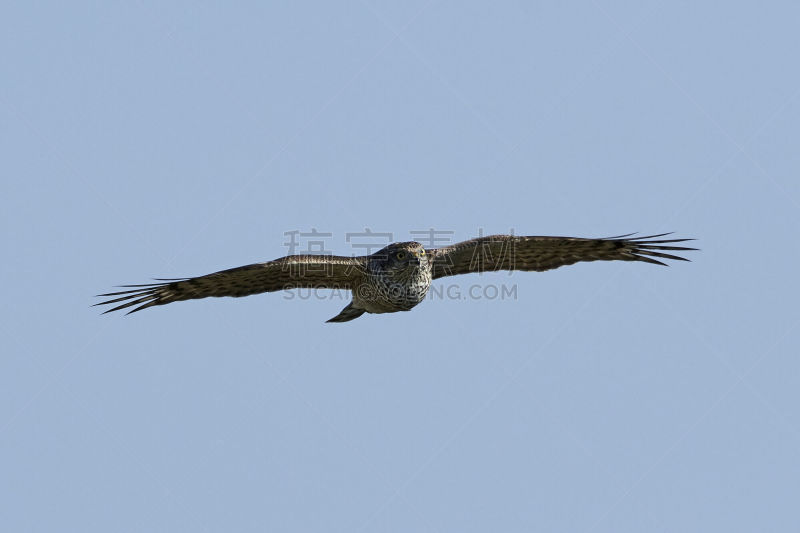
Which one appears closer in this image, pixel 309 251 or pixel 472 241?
pixel 472 241

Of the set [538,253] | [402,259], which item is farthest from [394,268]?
[538,253]

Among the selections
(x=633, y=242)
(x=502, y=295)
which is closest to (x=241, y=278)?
(x=502, y=295)

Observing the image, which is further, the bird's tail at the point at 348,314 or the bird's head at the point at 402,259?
the bird's tail at the point at 348,314

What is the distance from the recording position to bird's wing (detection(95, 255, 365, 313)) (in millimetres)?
16344

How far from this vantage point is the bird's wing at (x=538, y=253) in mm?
17234

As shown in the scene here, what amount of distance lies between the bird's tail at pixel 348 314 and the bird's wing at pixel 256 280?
64 centimetres

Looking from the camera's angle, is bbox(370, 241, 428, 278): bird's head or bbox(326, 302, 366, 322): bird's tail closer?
bbox(370, 241, 428, 278): bird's head

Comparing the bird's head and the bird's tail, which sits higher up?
the bird's head

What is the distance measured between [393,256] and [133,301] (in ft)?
13.6

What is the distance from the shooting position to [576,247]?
1762cm

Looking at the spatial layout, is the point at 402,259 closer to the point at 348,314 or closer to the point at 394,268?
the point at 394,268

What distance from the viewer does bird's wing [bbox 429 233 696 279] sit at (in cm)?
1723

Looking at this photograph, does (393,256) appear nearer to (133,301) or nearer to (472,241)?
(472,241)

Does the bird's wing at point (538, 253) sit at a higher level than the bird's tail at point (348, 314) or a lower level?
higher
